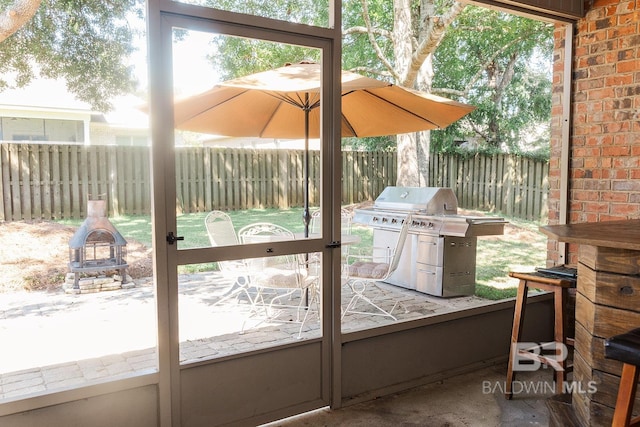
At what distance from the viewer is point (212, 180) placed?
4195 millimetres

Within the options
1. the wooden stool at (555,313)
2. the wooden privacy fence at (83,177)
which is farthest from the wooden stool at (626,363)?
the wooden privacy fence at (83,177)

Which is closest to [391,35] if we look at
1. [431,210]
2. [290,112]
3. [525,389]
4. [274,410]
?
[431,210]

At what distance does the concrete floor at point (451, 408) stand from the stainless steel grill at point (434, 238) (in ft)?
6.47

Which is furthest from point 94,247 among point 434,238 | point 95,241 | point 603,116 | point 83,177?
point 603,116

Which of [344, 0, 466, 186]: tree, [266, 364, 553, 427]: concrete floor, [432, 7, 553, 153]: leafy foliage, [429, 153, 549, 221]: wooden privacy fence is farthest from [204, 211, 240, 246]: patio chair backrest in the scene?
[432, 7, 553, 153]: leafy foliage

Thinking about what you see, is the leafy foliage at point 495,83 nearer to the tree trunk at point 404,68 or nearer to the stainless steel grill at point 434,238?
the tree trunk at point 404,68

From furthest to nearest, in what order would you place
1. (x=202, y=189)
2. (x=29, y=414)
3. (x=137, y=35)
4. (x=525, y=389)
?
1. (x=137, y=35)
2. (x=202, y=189)
3. (x=525, y=389)
4. (x=29, y=414)

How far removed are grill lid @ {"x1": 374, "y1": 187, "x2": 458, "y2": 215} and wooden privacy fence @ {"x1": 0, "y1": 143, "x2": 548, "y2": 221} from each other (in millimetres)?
603

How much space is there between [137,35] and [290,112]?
199cm

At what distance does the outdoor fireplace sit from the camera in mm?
5555

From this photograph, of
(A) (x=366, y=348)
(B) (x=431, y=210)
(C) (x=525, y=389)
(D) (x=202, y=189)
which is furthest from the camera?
(B) (x=431, y=210)

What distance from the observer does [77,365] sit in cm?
366

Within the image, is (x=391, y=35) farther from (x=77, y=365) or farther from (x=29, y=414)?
(x=29, y=414)

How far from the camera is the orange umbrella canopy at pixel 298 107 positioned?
3234 mm
